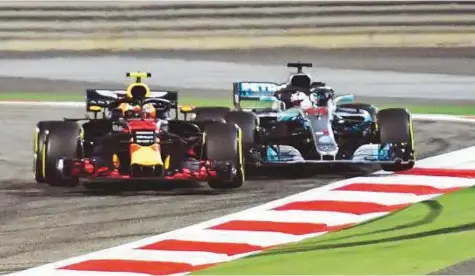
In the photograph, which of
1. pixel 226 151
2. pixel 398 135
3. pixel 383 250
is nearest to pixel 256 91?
pixel 398 135

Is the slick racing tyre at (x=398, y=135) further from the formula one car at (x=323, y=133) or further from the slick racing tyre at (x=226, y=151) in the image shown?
the slick racing tyre at (x=226, y=151)

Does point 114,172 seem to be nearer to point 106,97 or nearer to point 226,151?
point 226,151

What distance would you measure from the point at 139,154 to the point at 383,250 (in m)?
3.46

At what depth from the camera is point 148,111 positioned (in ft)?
43.9

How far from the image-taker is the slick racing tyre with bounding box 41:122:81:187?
12.7 m

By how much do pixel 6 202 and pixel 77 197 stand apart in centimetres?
62

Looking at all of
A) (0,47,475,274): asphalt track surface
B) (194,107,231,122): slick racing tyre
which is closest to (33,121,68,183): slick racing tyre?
(0,47,475,274): asphalt track surface

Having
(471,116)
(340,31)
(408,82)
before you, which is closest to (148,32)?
(340,31)

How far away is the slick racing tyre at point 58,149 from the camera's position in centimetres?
1267

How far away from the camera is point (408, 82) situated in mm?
26469

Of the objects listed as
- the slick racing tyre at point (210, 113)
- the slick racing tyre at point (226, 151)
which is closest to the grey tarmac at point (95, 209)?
the slick racing tyre at point (226, 151)

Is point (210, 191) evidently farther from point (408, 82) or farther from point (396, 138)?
point (408, 82)

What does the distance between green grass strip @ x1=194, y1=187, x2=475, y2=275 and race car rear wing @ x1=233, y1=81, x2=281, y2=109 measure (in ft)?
12.8

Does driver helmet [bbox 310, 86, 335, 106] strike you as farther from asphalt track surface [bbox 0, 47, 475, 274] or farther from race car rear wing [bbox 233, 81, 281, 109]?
asphalt track surface [bbox 0, 47, 475, 274]
